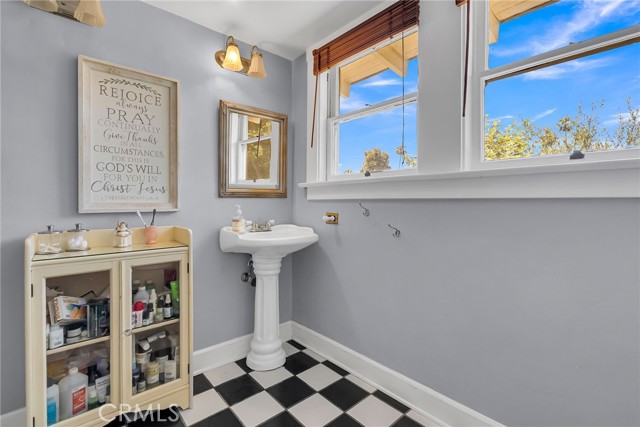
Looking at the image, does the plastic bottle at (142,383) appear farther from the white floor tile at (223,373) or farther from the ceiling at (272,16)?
the ceiling at (272,16)

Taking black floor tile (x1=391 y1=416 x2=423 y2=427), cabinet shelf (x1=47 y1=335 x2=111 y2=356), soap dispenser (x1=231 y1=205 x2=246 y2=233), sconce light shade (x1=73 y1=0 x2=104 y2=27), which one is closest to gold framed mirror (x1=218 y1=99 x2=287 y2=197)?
soap dispenser (x1=231 y1=205 x2=246 y2=233)

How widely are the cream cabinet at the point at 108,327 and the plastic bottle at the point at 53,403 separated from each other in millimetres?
12

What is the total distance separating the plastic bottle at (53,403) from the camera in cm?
124

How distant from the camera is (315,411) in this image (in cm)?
157

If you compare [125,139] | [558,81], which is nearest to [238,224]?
[125,139]

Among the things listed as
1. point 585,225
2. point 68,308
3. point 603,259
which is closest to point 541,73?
point 585,225

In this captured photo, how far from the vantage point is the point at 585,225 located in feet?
3.54

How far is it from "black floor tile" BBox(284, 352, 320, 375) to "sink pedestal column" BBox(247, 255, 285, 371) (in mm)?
62

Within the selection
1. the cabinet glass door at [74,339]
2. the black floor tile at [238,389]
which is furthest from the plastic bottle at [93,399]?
the black floor tile at [238,389]

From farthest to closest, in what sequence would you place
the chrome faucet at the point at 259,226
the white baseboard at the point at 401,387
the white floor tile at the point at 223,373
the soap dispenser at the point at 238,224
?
the chrome faucet at the point at 259,226 < the soap dispenser at the point at 238,224 < the white floor tile at the point at 223,373 < the white baseboard at the point at 401,387

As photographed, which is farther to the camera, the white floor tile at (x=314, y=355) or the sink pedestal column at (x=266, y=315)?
the white floor tile at (x=314, y=355)

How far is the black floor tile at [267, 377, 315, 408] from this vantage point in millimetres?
1656

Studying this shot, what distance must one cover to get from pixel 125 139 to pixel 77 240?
61cm

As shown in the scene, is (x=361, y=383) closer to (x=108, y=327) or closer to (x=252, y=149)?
(x=108, y=327)
